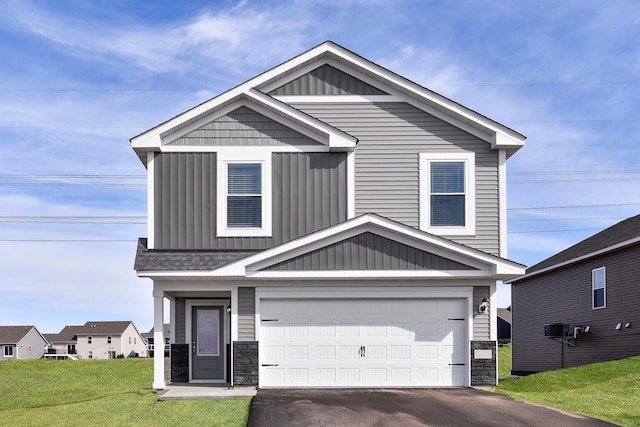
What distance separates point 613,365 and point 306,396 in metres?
9.73

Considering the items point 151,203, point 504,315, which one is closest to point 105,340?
point 504,315

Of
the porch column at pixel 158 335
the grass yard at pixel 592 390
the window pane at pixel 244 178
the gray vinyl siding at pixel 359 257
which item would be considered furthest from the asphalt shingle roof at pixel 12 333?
the gray vinyl siding at pixel 359 257

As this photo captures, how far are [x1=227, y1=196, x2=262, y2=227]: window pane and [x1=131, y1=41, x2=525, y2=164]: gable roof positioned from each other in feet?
6.58

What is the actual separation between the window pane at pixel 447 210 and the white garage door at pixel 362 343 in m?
2.07

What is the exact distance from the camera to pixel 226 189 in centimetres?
1675

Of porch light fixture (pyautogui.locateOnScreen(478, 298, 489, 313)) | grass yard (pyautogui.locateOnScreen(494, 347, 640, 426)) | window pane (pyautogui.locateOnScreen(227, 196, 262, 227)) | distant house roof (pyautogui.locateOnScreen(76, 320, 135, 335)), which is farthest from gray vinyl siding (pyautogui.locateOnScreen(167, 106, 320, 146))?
distant house roof (pyautogui.locateOnScreen(76, 320, 135, 335))

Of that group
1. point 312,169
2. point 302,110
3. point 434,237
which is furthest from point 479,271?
point 302,110

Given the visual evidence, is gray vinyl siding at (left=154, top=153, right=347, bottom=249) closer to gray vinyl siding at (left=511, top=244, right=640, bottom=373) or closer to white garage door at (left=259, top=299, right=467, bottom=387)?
white garage door at (left=259, top=299, right=467, bottom=387)

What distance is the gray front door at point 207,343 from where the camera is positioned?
17.4 m

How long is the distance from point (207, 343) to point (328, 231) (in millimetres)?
4525

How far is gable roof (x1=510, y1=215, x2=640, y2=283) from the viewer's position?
22766 mm

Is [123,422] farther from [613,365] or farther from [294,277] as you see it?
Result: [613,365]

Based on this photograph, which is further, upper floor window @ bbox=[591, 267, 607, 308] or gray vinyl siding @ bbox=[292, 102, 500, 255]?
upper floor window @ bbox=[591, 267, 607, 308]

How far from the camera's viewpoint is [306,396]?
1417 centimetres
